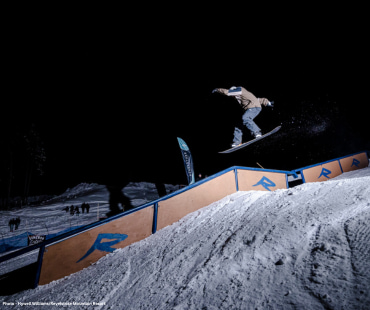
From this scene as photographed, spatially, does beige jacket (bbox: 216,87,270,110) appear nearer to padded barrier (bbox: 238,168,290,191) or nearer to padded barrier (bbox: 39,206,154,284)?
padded barrier (bbox: 238,168,290,191)

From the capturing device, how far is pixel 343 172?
10320mm

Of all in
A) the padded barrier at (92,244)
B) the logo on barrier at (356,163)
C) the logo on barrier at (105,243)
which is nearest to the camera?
the padded barrier at (92,244)

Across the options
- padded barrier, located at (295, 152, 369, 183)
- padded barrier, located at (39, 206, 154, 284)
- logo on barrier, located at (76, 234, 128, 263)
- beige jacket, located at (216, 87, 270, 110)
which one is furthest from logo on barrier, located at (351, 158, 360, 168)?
logo on barrier, located at (76, 234, 128, 263)

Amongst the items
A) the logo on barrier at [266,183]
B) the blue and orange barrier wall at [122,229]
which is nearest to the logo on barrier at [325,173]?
the logo on barrier at [266,183]

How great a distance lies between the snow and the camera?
4.49 feet

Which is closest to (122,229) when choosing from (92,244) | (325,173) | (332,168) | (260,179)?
(92,244)

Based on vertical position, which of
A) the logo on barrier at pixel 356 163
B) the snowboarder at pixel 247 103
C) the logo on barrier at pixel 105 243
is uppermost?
the snowboarder at pixel 247 103

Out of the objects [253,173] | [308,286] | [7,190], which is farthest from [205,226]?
[7,190]

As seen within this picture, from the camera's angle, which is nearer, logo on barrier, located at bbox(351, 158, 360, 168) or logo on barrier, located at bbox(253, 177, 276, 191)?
logo on barrier, located at bbox(253, 177, 276, 191)

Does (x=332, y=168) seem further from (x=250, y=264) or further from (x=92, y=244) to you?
(x=92, y=244)

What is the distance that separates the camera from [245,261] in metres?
1.96

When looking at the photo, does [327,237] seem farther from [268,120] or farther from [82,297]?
[268,120]

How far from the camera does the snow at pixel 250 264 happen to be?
1.37 meters

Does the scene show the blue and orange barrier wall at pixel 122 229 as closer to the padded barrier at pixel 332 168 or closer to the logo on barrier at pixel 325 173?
the padded barrier at pixel 332 168
